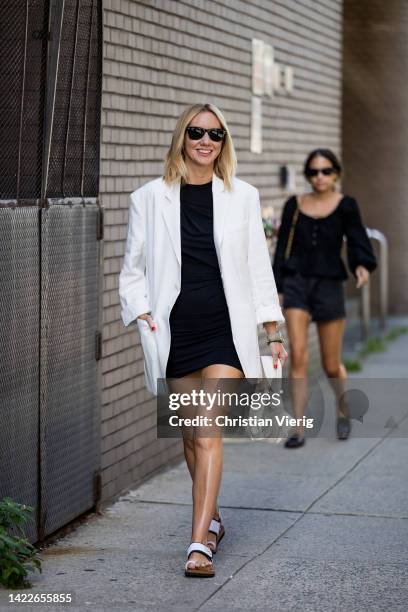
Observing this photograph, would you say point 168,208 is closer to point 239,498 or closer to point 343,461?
point 239,498

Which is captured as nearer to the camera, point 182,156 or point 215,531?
point 182,156

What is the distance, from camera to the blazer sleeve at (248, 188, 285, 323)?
5562 millimetres

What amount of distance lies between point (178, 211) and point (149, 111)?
1940mm

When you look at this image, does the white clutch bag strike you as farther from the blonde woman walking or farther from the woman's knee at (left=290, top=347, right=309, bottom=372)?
the woman's knee at (left=290, top=347, right=309, bottom=372)

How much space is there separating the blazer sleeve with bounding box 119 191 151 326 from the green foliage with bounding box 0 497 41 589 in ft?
3.08

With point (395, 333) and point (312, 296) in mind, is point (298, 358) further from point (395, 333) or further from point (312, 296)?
point (395, 333)

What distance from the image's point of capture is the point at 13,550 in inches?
203

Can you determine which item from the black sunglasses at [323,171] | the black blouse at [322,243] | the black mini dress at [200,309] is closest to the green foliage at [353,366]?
the black blouse at [322,243]

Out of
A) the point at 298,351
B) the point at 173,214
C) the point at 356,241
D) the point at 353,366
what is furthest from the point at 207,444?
the point at 353,366

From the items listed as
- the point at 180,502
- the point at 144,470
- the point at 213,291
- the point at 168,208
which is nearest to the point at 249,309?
the point at 213,291

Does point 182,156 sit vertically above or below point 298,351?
above

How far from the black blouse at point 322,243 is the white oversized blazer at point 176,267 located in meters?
2.66

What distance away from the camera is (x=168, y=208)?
5.50 m

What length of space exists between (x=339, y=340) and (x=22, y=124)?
11.3ft
